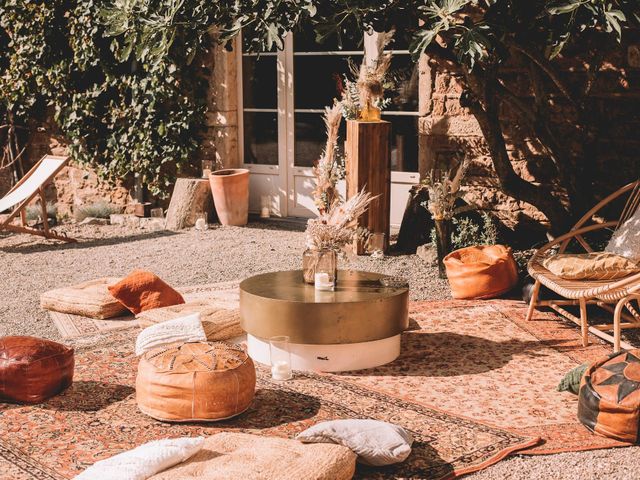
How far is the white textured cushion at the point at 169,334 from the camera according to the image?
4383 millimetres

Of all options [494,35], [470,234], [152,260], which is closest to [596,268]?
[494,35]

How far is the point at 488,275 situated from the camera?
572 centimetres

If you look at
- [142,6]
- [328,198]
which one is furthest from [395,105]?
[142,6]

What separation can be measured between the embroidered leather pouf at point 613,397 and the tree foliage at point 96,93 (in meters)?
5.56

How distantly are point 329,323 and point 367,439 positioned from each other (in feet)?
3.55

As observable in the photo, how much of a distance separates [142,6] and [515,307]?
9.47ft

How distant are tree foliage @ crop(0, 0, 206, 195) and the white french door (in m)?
0.53

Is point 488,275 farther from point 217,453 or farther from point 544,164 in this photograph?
point 217,453

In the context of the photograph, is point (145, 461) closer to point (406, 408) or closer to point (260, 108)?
point (406, 408)

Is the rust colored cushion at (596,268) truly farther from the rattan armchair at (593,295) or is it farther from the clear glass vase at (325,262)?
the clear glass vase at (325,262)

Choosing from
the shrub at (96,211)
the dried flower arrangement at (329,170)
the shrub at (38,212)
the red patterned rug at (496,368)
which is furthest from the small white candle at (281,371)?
the shrub at (38,212)

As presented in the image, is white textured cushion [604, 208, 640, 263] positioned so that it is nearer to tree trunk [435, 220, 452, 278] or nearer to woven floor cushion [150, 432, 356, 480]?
tree trunk [435, 220, 452, 278]

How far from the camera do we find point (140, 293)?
5.42 m

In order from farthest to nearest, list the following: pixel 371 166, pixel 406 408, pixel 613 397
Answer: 1. pixel 371 166
2. pixel 406 408
3. pixel 613 397
